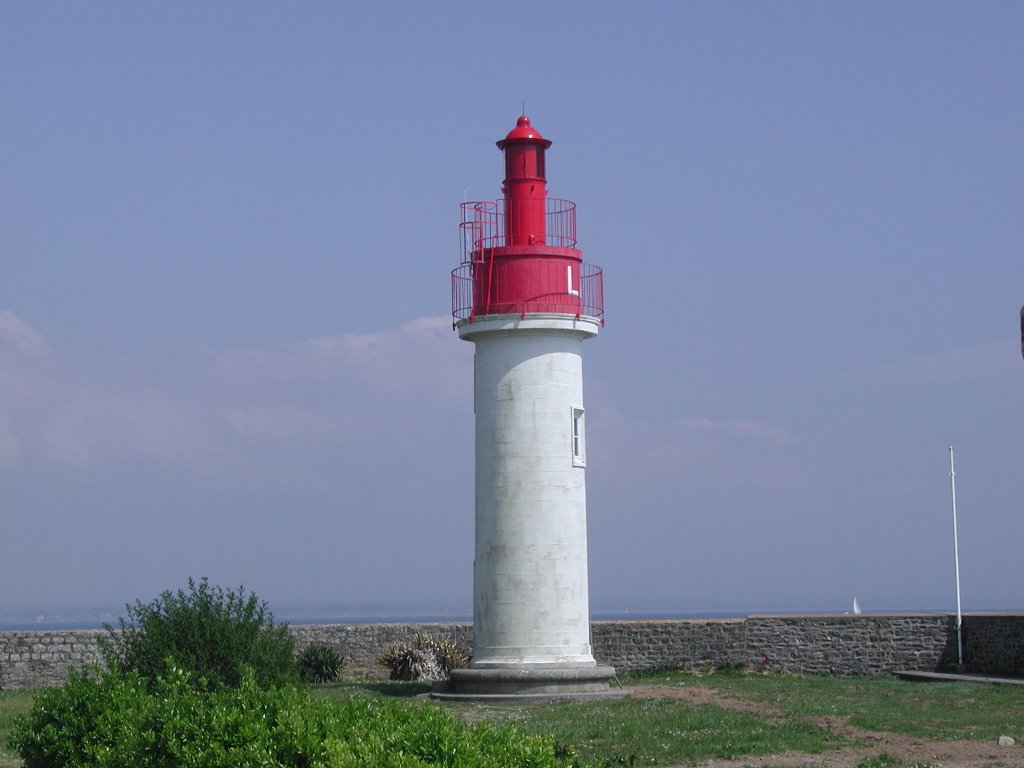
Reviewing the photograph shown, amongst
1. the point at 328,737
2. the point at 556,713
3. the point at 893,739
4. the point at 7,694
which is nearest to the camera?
the point at 328,737

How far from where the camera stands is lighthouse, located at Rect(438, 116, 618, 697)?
70.5 feet

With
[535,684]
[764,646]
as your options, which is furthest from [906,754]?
[764,646]

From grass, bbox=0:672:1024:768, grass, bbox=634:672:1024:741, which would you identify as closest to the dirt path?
grass, bbox=0:672:1024:768

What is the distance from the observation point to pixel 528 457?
21.6 m

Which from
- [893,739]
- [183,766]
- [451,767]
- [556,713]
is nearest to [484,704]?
[556,713]

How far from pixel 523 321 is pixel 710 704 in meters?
6.14

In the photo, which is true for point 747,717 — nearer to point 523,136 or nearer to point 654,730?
point 654,730

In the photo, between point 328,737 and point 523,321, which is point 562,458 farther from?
point 328,737

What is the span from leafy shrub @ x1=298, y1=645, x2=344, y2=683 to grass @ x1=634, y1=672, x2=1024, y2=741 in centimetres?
534

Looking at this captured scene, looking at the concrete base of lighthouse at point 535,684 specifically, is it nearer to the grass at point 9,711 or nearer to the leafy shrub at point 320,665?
the leafy shrub at point 320,665

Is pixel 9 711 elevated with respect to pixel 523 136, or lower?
lower

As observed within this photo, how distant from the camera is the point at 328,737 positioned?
9758 mm

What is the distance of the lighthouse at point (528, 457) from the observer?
21.5 metres

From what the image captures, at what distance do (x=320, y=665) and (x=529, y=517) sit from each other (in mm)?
6482
